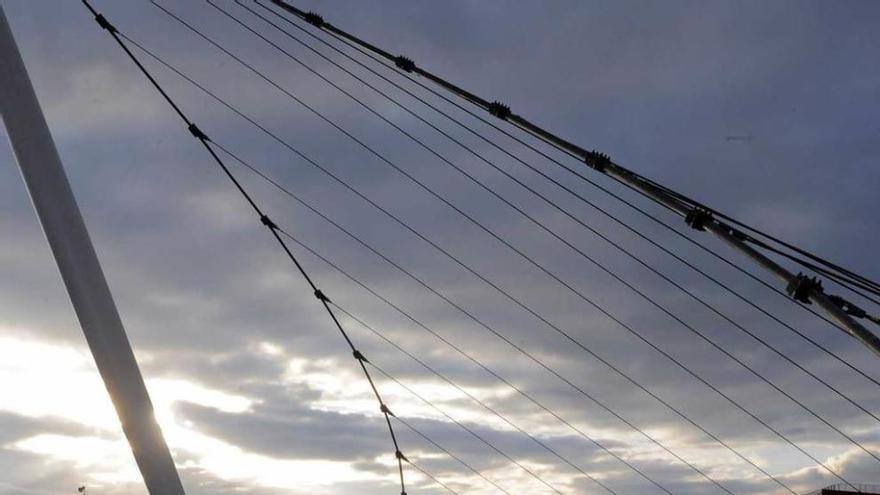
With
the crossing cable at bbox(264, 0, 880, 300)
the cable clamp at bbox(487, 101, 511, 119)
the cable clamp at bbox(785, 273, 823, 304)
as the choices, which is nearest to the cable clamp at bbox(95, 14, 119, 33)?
the crossing cable at bbox(264, 0, 880, 300)

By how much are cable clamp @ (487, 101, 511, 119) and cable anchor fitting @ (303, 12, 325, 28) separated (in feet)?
32.7

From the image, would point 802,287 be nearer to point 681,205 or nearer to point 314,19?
point 681,205

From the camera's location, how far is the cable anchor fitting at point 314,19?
34.5 meters

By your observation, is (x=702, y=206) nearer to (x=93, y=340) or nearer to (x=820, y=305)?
(x=820, y=305)

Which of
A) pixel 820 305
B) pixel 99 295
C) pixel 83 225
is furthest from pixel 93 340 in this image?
pixel 820 305

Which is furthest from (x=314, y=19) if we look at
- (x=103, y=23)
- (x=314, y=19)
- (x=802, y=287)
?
(x=802, y=287)

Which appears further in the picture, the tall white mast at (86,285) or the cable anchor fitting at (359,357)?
the cable anchor fitting at (359,357)

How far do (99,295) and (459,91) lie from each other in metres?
12.0

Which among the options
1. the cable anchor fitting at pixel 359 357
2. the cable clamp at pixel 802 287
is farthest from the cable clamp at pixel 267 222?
the cable clamp at pixel 802 287

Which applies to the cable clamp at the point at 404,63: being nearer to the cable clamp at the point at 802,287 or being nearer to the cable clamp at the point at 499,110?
the cable clamp at the point at 499,110

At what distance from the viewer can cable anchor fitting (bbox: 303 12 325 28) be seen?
113ft

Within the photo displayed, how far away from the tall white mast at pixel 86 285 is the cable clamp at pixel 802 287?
1655cm

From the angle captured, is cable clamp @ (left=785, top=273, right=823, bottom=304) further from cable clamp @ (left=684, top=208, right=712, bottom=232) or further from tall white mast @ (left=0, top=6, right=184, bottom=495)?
tall white mast @ (left=0, top=6, right=184, bottom=495)

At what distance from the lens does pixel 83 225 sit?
2575 centimetres
